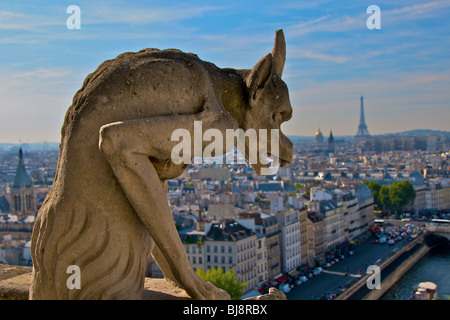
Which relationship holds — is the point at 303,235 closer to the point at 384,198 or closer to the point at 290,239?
the point at 290,239

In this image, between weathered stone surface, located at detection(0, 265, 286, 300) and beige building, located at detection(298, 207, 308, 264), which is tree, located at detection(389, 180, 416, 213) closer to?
beige building, located at detection(298, 207, 308, 264)

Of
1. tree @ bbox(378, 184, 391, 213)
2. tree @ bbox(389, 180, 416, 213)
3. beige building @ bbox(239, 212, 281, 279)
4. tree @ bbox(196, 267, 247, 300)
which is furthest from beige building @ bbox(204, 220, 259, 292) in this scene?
tree @ bbox(389, 180, 416, 213)

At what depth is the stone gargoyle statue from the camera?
6.72ft

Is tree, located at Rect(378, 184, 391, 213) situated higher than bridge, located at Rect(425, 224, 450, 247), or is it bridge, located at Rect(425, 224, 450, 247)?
tree, located at Rect(378, 184, 391, 213)

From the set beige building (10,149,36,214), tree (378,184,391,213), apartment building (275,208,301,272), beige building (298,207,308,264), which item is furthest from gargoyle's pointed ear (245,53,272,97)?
beige building (10,149,36,214)

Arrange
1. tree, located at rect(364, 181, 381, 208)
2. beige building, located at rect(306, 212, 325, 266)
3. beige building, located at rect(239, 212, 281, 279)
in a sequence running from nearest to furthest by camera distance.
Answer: beige building, located at rect(239, 212, 281, 279), beige building, located at rect(306, 212, 325, 266), tree, located at rect(364, 181, 381, 208)

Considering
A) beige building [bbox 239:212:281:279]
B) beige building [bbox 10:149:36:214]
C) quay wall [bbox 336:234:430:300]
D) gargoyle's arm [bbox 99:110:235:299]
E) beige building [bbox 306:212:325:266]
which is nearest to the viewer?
gargoyle's arm [bbox 99:110:235:299]

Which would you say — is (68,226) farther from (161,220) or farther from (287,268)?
(287,268)

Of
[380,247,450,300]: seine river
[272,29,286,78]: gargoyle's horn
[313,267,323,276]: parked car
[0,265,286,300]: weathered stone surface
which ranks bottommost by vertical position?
[380,247,450,300]: seine river

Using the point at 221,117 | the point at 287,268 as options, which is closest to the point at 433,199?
the point at 287,268

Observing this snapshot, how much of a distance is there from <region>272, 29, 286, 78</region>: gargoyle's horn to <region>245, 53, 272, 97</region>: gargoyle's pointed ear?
0.03 m

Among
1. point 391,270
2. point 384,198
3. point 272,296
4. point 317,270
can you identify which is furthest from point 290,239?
point 272,296

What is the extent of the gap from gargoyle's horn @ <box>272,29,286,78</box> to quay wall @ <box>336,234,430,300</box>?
849 inches

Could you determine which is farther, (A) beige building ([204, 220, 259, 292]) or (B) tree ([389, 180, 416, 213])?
(B) tree ([389, 180, 416, 213])
